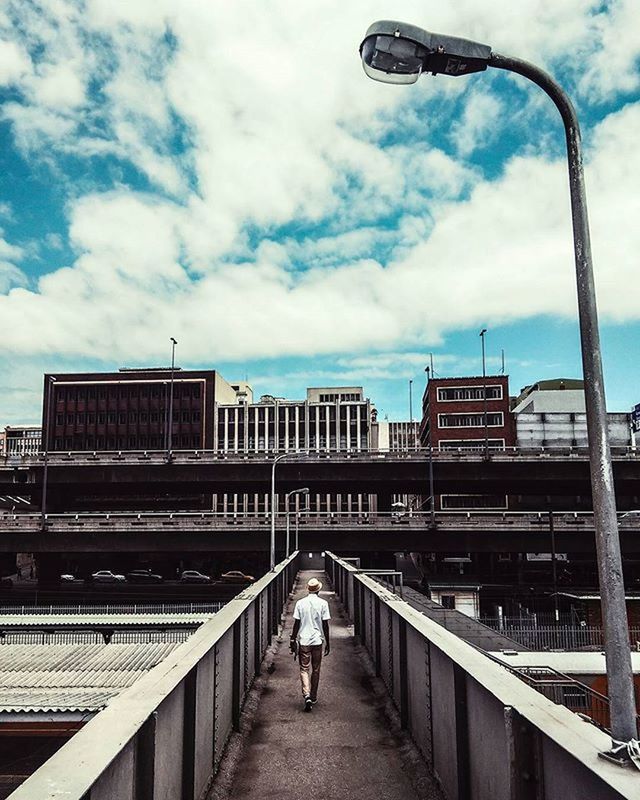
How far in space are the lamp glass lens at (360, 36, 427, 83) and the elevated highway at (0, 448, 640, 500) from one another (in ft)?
193

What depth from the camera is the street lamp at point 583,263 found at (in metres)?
4.65

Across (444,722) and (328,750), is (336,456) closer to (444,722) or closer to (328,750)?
(328,750)

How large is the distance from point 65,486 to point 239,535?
25.8 meters

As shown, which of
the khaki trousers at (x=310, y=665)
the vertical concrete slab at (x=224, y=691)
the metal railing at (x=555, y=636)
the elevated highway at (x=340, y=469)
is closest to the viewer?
the vertical concrete slab at (x=224, y=691)

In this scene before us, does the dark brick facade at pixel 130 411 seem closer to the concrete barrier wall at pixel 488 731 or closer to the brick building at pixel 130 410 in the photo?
the brick building at pixel 130 410

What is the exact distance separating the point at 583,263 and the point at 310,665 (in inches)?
308

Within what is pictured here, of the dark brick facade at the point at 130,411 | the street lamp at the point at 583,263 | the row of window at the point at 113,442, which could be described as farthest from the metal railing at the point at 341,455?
the row of window at the point at 113,442

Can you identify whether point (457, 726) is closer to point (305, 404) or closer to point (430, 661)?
point (430, 661)

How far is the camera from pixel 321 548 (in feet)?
215

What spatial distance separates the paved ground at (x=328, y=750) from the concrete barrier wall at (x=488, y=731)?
359 mm

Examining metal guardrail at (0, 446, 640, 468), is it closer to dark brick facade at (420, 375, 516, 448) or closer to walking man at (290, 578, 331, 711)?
dark brick facade at (420, 375, 516, 448)

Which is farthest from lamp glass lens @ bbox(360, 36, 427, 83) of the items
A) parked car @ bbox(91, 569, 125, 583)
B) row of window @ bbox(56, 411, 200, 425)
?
row of window @ bbox(56, 411, 200, 425)

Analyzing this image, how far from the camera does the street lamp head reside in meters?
5.31

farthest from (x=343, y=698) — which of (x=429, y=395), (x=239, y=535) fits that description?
(x=429, y=395)
